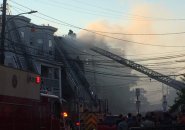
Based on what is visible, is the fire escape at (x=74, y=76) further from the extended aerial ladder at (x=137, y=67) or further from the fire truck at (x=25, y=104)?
the fire truck at (x=25, y=104)

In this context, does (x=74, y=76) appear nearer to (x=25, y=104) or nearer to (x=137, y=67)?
(x=137, y=67)

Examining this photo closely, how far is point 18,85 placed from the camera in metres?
15.3

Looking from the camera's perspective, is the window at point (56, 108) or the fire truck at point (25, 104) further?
the window at point (56, 108)

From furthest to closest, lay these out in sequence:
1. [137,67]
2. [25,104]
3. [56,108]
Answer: [137,67] < [56,108] < [25,104]

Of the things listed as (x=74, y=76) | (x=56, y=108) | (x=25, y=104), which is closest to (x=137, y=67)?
(x=74, y=76)

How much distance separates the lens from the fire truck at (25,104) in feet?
47.5

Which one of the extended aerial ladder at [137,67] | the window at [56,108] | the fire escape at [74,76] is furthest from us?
the extended aerial ladder at [137,67]

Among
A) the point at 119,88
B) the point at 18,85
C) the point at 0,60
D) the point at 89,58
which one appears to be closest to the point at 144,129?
the point at 18,85

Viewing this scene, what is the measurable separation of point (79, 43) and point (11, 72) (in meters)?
37.3

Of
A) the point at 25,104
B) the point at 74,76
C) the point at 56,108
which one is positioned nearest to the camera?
the point at 25,104

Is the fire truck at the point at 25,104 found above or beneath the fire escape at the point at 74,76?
beneath

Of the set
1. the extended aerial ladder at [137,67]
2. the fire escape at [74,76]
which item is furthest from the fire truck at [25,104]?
the extended aerial ladder at [137,67]

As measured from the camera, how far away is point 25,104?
52.3ft

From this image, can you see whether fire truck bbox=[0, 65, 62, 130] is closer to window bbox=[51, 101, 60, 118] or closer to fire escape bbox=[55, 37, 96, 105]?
window bbox=[51, 101, 60, 118]
